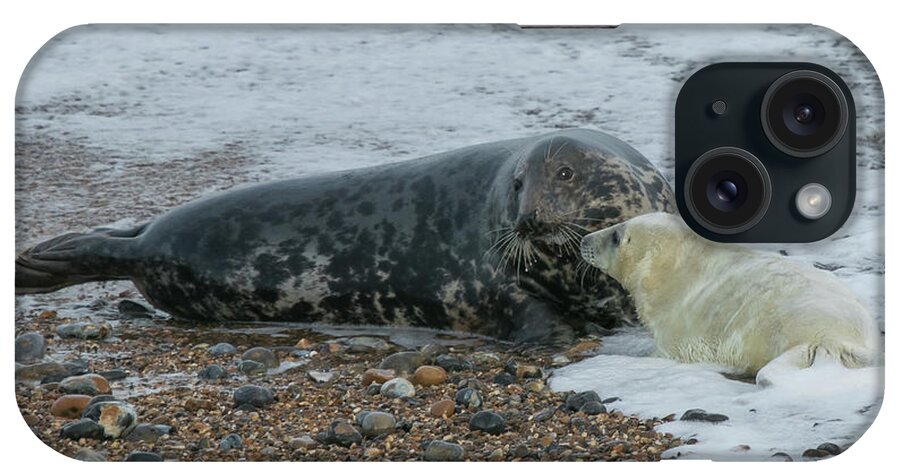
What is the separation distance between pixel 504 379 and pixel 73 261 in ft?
7.56

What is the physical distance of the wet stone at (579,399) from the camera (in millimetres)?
7219

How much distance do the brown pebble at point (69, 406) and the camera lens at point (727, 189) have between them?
261 centimetres

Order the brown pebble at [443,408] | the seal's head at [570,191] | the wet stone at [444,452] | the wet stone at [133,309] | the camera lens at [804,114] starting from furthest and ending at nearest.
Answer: the wet stone at [133,309], the seal's head at [570,191], the camera lens at [804,114], the brown pebble at [443,408], the wet stone at [444,452]

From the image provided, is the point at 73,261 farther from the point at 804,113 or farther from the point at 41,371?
the point at 804,113

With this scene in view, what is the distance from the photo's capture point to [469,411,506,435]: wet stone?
7082 millimetres

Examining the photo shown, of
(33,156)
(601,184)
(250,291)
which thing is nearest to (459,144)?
(601,184)

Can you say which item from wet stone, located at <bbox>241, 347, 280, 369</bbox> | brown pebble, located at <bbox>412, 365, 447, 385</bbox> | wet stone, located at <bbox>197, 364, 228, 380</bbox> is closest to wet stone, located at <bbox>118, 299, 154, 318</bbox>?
wet stone, located at <bbox>241, 347, 280, 369</bbox>

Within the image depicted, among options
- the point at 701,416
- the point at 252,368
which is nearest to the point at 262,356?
the point at 252,368

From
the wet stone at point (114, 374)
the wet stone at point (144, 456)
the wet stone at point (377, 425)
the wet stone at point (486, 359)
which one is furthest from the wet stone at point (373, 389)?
the wet stone at point (114, 374)

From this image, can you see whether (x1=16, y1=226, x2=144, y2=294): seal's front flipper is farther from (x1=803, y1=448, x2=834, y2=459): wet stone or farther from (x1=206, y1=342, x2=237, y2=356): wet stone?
(x1=803, y1=448, x2=834, y2=459): wet stone

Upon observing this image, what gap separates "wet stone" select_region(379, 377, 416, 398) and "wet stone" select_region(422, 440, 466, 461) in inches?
16.0

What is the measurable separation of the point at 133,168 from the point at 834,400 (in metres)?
3.26

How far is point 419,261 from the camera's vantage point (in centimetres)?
895

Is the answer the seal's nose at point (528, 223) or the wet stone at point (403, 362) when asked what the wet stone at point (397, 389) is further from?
the seal's nose at point (528, 223)
